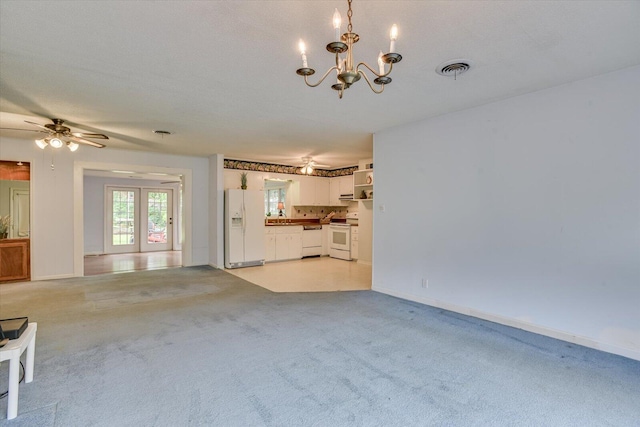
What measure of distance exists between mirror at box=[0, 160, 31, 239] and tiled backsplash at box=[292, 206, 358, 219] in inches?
210

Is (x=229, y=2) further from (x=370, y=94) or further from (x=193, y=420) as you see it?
(x=193, y=420)

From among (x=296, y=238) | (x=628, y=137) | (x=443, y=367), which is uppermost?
(x=628, y=137)

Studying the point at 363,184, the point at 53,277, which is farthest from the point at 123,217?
the point at 363,184

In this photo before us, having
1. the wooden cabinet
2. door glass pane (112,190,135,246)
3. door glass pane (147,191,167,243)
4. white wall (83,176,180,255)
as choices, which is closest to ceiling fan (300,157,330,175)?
door glass pane (147,191,167,243)

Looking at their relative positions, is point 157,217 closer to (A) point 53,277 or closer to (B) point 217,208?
(B) point 217,208

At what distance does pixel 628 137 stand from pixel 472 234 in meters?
1.58

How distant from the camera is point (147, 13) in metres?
1.96

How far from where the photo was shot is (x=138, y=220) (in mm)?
9672

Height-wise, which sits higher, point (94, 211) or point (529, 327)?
point (94, 211)

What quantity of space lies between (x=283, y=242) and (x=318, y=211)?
71.8 inches

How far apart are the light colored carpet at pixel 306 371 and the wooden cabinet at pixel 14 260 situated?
187 centimetres

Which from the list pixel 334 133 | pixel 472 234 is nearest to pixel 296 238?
pixel 334 133

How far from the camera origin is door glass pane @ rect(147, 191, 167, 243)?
32.4 feet

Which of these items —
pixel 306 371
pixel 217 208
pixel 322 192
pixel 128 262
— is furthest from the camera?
pixel 322 192
